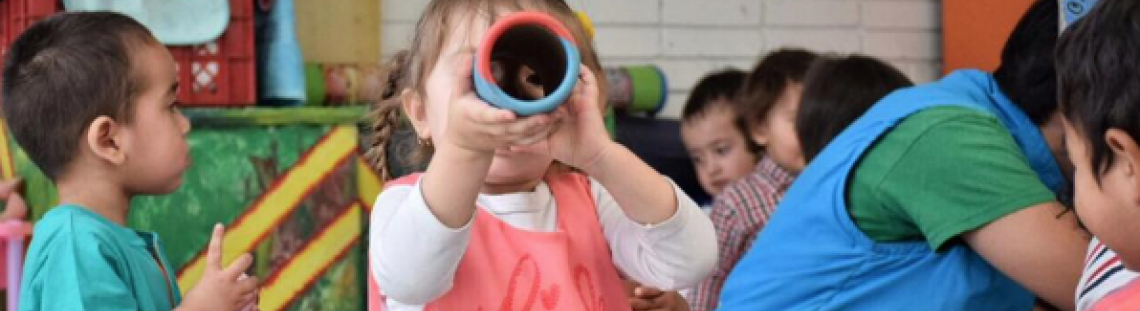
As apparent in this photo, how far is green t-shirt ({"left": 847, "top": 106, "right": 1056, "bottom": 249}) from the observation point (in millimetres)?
1619

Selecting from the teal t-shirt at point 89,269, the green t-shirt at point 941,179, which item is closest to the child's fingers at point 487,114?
the teal t-shirt at point 89,269

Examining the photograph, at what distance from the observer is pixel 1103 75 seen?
1.13 meters

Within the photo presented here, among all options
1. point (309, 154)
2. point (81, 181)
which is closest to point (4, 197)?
point (309, 154)

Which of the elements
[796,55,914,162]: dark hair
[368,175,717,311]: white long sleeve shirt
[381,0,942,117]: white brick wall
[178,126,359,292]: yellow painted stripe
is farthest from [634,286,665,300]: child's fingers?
[381,0,942,117]: white brick wall

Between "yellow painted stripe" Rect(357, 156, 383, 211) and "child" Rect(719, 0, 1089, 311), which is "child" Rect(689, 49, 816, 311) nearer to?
"yellow painted stripe" Rect(357, 156, 383, 211)

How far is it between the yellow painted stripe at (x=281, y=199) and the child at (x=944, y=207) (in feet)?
3.72

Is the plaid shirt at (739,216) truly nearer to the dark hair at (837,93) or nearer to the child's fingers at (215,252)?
the dark hair at (837,93)

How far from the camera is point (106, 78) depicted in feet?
5.58

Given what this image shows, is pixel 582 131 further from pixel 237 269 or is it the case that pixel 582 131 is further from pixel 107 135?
pixel 107 135

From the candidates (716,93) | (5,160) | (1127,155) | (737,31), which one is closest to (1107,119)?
(1127,155)

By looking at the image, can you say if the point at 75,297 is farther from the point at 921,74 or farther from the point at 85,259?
the point at 921,74

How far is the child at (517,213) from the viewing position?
1.07m

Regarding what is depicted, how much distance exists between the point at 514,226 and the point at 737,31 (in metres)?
2.67

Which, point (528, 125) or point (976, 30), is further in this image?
point (976, 30)
